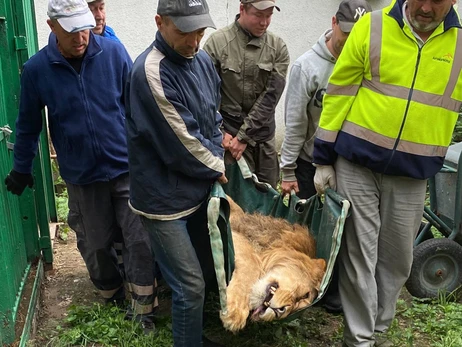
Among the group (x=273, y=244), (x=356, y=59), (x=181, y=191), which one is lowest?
(x=273, y=244)

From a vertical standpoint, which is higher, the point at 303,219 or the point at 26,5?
the point at 26,5

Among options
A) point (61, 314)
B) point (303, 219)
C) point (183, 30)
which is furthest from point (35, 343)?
point (183, 30)

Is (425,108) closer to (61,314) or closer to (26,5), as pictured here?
(61,314)

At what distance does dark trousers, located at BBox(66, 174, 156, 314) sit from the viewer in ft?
13.2

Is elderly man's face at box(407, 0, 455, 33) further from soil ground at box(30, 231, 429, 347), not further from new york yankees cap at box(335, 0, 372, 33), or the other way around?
soil ground at box(30, 231, 429, 347)

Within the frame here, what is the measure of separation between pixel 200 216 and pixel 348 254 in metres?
0.91

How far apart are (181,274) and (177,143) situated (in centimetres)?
74

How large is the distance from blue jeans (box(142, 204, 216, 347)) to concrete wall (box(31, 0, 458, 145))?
5.07 m

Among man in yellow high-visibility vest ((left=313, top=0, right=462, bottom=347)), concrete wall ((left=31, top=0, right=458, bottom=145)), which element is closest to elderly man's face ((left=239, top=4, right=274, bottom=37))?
man in yellow high-visibility vest ((left=313, top=0, right=462, bottom=347))

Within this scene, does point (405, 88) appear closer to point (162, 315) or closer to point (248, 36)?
point (248, 36)

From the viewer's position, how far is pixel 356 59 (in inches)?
130

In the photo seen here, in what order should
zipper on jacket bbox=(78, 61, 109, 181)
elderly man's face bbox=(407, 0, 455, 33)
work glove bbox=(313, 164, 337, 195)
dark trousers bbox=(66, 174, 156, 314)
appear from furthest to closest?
dark trousers bbox=(66, 174, 156, 314), zipper on jacket bbox=(78, 61, 109, 181), work glove bbox=(313, 164, 337, 195), elderly man's face bbox=(407, 0, 455, 33)

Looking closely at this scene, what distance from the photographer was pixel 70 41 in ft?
12.2

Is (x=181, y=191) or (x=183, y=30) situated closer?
(x=183, y=30)
